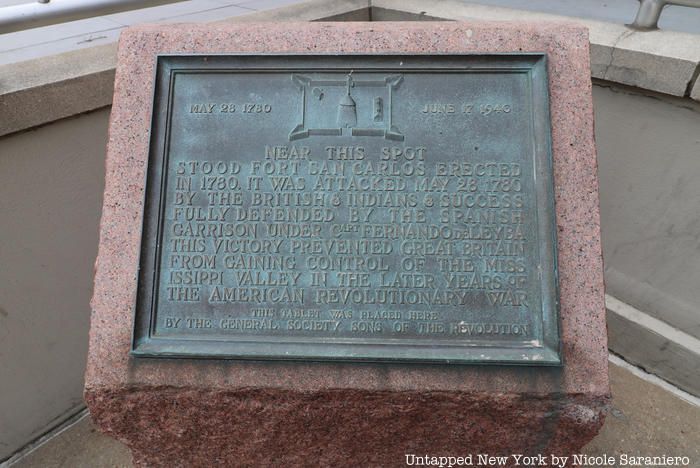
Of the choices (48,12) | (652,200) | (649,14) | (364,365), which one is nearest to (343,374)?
(364,365)

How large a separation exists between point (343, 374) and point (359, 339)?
16 centimetres

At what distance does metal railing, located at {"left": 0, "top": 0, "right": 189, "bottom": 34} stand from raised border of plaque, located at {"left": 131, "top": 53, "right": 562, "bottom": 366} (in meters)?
0.46

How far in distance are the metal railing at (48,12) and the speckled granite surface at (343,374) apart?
0.24m

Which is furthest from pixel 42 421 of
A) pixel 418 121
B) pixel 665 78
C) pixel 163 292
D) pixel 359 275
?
pixel 665 78

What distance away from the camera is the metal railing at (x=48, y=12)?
230 centimetres

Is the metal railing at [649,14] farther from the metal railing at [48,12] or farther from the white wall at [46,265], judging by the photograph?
the white wall at [46,265]

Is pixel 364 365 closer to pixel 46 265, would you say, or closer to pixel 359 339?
pixel 359 339

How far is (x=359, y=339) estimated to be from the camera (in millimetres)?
2189

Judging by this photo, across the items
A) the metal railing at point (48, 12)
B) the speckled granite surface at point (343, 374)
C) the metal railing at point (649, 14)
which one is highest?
the metal railing at point (649, 14)

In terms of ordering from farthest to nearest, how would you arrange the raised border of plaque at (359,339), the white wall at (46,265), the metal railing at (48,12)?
the white wall at (46,265), the metal railing at (48,12), the raised border of plaque at (359,339)

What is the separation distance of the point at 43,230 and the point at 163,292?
3.40 ft

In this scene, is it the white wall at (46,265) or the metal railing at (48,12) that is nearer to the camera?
the metal railing at (48,12)

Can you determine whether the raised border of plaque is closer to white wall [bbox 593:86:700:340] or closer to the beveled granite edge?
the beveled granite edge

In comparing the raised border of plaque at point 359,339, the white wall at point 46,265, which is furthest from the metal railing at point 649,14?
the white wall at point 46,265
